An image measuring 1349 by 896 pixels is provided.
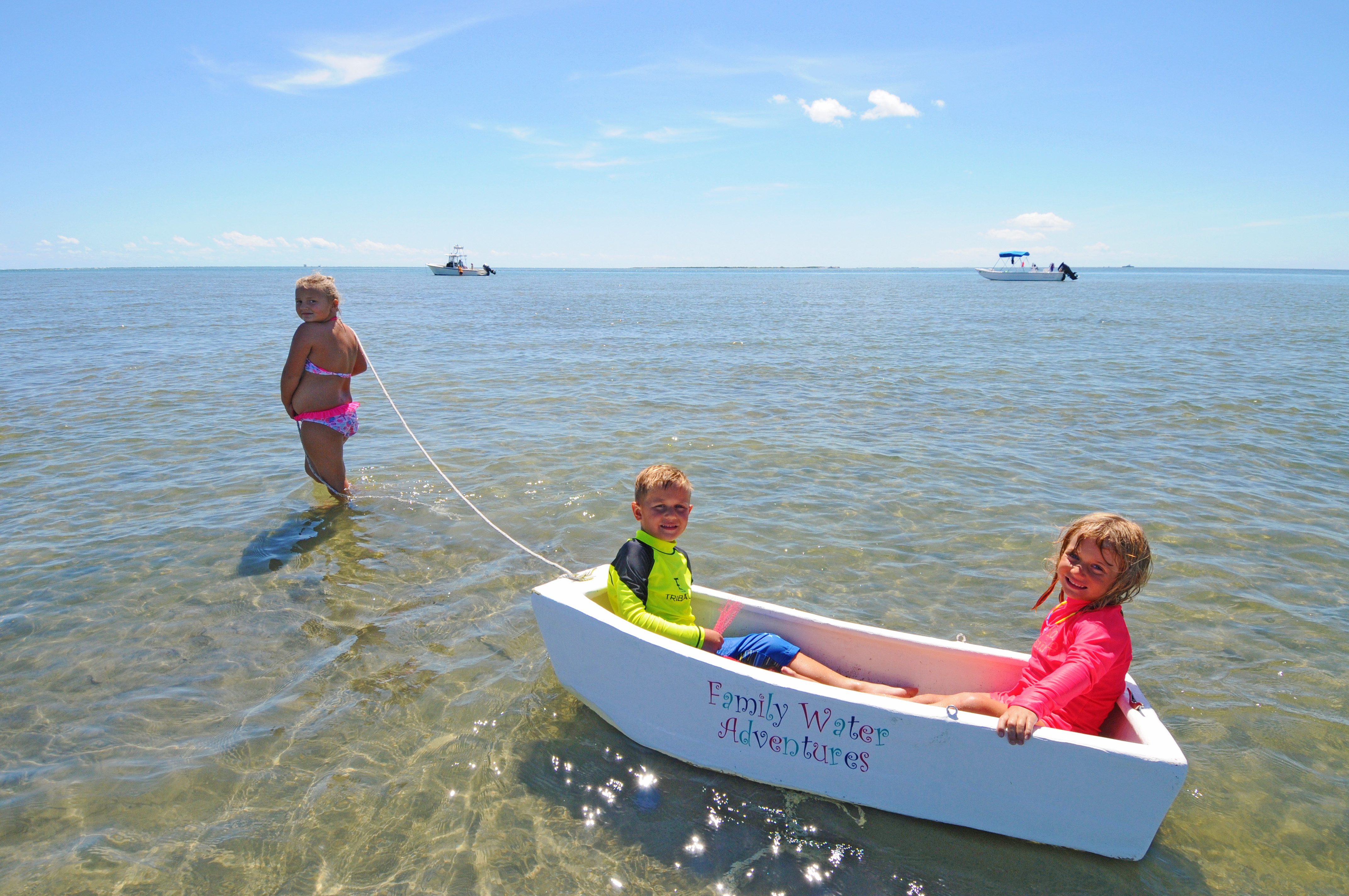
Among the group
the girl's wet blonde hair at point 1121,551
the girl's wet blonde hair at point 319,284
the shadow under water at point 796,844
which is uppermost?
the girl's wet blonde hair at point 319,284

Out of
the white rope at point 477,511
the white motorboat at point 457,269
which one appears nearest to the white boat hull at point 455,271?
the white motorboat at point 457,269

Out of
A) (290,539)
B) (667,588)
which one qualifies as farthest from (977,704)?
(290,539)

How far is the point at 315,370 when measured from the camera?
6461 mm

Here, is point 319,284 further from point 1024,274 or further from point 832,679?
point 1024,274

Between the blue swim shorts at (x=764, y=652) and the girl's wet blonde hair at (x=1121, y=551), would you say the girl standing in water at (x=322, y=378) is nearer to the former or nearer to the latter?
the blue swim shorts at (x=764, y=652)

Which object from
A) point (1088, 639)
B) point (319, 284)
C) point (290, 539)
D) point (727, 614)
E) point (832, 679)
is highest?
point (319, 284)

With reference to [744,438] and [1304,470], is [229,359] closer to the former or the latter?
[744,438]

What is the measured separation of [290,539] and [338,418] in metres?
1.16

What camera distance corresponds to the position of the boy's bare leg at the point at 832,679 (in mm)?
3553

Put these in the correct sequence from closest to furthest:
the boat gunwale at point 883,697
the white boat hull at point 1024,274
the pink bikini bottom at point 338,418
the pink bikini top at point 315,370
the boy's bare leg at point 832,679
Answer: the boat gunwale at point 883,697 → the boy's bare leg at point 832,679 → the pink bikini top at point 315,370 → the pink bikini bottom at point 338,418 → the white boat hull at point 1024,274

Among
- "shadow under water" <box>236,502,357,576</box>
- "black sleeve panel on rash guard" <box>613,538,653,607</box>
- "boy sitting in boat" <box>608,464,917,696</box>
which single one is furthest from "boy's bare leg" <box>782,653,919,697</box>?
"shadow under water" <box>236,502,357,576</box>

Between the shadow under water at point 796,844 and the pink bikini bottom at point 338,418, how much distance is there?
4.27 meters

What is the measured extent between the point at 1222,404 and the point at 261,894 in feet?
45.5

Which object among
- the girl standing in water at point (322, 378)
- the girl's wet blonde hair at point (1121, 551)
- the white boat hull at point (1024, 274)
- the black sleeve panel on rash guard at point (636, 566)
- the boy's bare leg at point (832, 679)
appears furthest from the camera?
the white boat hull at point (1024, 274)
